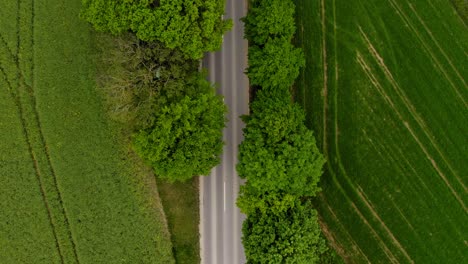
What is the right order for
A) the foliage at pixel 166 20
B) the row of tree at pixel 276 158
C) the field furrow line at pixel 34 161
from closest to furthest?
the foliage at pixel 166 20, the row of tree at pixel 276 158, the field furrow line at pixel 34 161

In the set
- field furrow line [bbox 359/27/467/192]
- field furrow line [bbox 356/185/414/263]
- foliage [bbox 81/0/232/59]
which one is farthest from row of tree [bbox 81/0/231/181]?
field furrow line [bbox 359/27/467/192]

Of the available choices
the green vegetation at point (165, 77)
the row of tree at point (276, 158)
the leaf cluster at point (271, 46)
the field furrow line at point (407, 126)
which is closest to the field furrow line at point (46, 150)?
the green vegetation at point (165, 77)

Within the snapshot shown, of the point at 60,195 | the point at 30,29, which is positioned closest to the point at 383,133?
the point at 60,195

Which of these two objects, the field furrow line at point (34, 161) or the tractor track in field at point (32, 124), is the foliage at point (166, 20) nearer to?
the tractor track in field at point (32, 124)

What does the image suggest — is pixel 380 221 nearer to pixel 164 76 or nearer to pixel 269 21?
pixel 269 21

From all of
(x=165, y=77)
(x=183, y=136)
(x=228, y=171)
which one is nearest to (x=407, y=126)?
(x=228, y=171)

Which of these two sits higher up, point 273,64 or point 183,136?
point 273,64

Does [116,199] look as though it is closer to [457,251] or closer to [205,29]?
[205,29]
